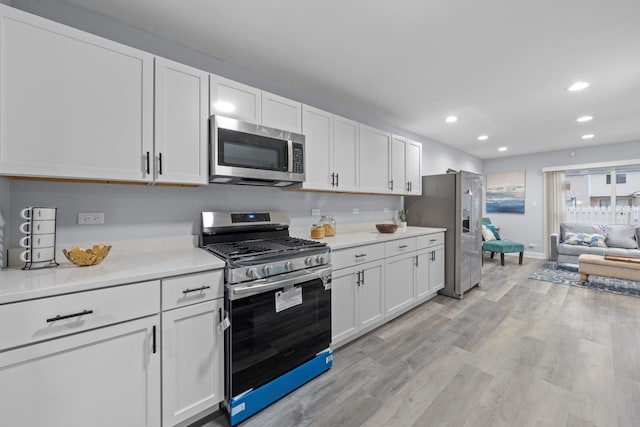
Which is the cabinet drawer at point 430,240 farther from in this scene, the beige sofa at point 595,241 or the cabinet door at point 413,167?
the beige sofa at point 595,241

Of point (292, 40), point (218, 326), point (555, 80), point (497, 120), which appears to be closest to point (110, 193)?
point (218, 326)

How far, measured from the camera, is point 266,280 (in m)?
1.72

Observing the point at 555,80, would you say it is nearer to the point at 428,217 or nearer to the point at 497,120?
the point at 497,120

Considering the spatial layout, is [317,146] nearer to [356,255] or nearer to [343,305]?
[356,255]

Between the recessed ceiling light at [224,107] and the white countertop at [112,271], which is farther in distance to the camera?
the recessed ceiling light at [224,107]

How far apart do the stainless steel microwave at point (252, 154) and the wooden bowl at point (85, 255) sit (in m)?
0.79

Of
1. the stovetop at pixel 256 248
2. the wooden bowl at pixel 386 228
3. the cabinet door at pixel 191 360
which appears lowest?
the cabinet door at pixel 191 360

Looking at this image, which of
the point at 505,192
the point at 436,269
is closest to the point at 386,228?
the point at 436,269

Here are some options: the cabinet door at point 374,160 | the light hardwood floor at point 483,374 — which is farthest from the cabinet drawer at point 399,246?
the light hardwood floor at point 483,374

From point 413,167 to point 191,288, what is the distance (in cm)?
Result: 333

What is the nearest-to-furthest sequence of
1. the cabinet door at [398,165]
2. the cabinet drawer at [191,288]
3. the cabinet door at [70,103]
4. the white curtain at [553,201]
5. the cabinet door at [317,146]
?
the cabinet door at [70,103] < the cabinet drawer at [191,288] < the cabinet door at [317,146] < the cabinet door at [398,165] < the white curtain at [553,201]

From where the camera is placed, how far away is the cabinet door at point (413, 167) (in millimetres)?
3760

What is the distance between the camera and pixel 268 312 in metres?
1.75

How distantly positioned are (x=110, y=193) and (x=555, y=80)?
409 centimetres
